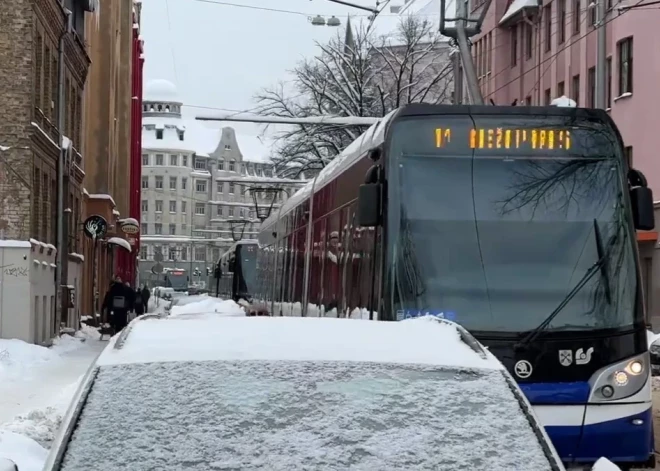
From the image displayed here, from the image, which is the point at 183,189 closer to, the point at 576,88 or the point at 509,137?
the point at 576,88

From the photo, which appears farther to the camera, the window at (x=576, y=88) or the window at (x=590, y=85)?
the window at (x=576, y=88)

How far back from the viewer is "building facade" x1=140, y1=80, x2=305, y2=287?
501 ft

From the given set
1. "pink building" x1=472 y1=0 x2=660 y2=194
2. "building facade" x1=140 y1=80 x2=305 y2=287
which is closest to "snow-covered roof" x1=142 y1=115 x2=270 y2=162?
"building facade" x1=140 y1=80 x2=305 y2=287

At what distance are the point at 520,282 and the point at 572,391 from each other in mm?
963

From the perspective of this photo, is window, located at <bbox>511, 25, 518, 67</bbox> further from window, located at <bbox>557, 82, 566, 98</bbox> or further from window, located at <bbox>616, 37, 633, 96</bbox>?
window, located at <bbox>616, 37, 633, 96</bbox>

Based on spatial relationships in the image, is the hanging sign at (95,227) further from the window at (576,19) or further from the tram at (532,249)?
the tram at (532,249)

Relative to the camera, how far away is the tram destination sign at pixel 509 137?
10.5m

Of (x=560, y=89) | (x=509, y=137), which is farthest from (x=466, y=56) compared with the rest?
(x=560, y=89)

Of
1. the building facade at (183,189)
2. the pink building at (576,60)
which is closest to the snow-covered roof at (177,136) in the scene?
the building facade at (183,189)

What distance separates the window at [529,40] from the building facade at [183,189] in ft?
307

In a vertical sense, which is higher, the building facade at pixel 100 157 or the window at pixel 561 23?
the window at pixel 561 23

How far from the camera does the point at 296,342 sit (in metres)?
4.64

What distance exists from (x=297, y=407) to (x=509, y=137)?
22.4 ft

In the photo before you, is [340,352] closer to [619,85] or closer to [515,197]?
[515,197]
